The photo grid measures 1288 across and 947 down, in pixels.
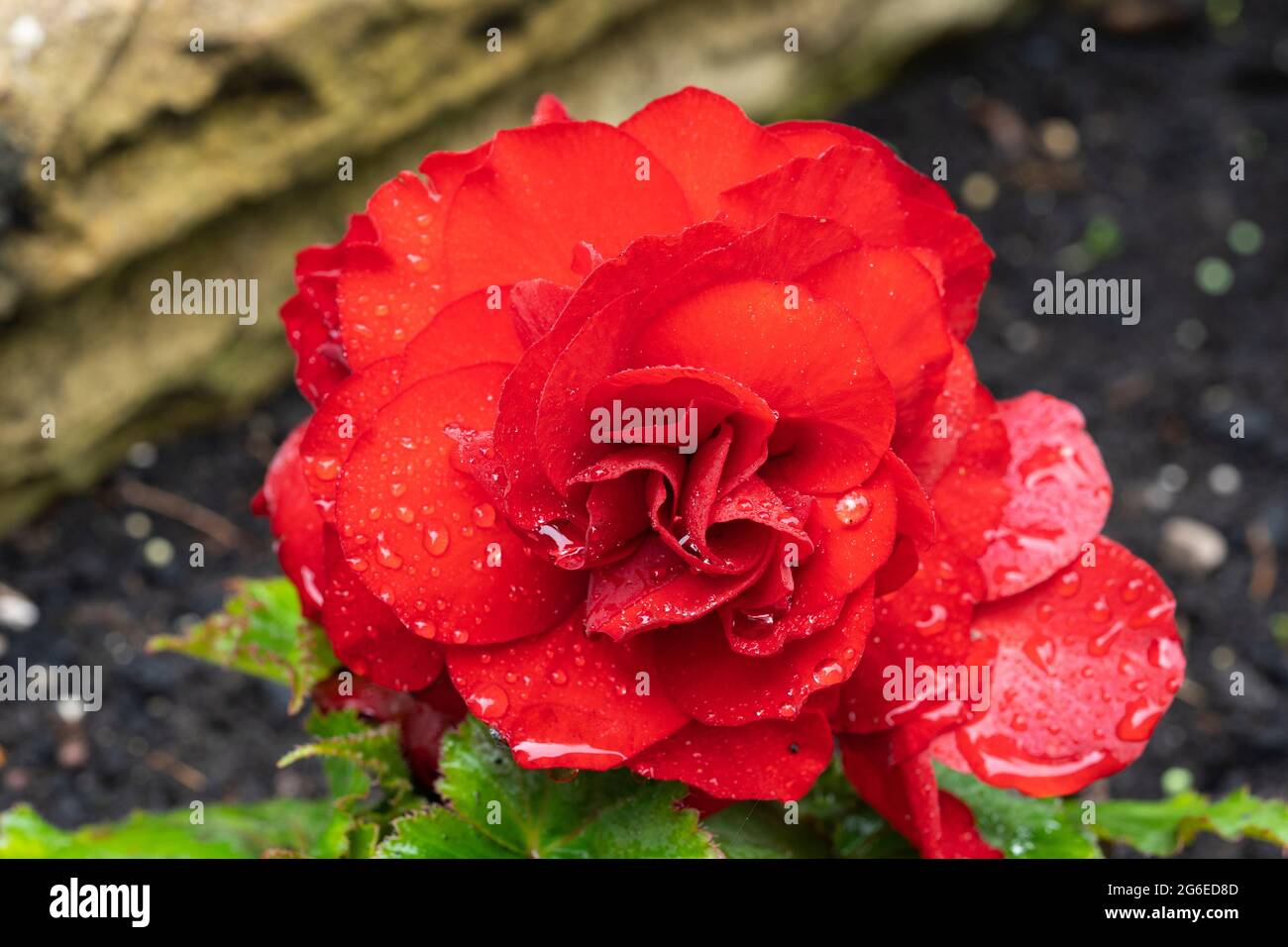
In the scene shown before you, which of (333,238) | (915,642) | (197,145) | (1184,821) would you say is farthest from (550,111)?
(333,238)

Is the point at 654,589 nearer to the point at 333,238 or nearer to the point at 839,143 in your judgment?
the point at 839,143

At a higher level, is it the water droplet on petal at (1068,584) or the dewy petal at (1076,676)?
the water droplet on petal at (1068,584)

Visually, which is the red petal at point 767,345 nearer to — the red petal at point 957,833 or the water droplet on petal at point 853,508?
the water droplet on petal at point 853,508

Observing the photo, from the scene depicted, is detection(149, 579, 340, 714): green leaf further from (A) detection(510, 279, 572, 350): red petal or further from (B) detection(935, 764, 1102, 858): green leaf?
(B) detection(935, 764, 1102, 858): green leaf

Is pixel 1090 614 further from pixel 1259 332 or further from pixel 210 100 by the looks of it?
pixel 1259 332

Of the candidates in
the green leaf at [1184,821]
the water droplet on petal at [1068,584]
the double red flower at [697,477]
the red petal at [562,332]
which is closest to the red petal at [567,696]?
the double red flower at [697,477]

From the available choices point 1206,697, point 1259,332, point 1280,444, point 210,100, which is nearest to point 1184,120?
point 1259,332

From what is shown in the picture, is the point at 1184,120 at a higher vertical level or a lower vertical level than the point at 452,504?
higher
